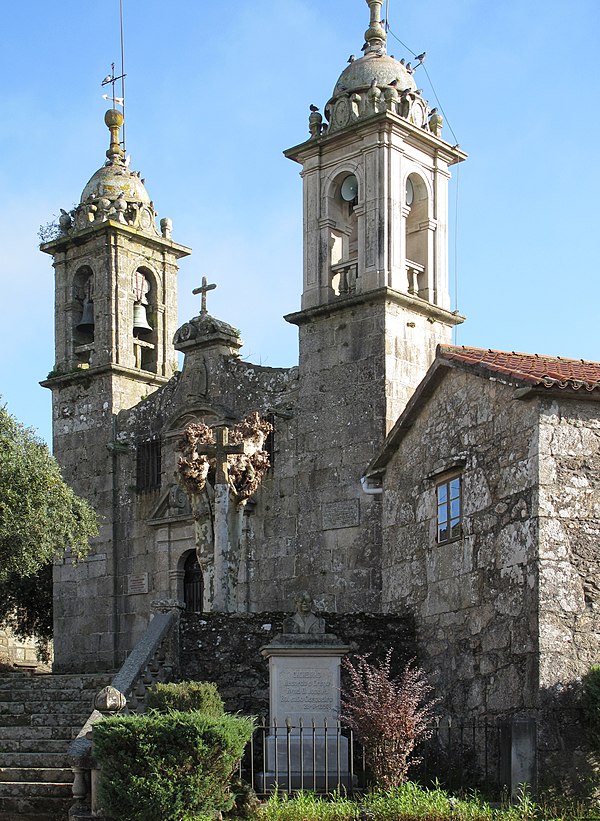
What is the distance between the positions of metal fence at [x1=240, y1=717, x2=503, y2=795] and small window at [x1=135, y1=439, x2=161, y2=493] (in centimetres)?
1153

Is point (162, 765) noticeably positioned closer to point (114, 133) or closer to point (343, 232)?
point (343, 232)

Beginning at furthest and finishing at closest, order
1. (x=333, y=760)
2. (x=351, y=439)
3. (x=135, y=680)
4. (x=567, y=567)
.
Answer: (x=351, y=439)
(x=135, y=680)
(x=333, y=760)
(x=567, y=567)

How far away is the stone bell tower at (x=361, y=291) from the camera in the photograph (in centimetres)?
2430

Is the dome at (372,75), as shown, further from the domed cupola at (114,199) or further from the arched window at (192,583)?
the arched window at (192,583)

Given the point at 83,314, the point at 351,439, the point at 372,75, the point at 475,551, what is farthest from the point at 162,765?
the point at 83,314

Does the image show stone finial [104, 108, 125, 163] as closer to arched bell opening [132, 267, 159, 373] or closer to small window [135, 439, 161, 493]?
arched bell opening [132, 267, 159, 373]

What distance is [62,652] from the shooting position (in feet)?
97.1

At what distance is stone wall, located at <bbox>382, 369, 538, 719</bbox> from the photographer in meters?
16.8

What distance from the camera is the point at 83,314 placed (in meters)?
31.1

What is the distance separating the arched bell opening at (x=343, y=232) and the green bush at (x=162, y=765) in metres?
12.1

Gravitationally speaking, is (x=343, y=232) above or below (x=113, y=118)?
below

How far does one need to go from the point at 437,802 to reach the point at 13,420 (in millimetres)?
14036

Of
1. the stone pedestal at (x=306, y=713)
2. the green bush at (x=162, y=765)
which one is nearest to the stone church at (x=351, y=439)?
the stone pedestal at (x=306, y=713)

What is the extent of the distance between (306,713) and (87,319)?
14.9m
